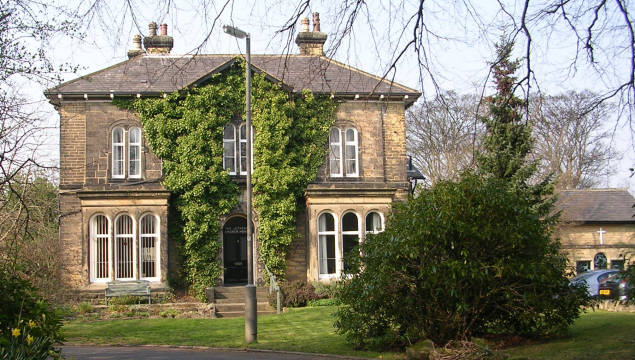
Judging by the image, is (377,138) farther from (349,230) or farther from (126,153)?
(126,153)

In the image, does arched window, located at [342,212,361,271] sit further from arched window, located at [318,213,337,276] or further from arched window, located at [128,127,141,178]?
arched window, located at [128,127,141,178]

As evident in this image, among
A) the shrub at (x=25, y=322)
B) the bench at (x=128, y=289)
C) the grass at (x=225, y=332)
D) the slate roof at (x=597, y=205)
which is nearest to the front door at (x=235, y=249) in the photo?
the bench at (x=128, y=289)

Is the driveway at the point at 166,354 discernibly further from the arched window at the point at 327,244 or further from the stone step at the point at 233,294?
the arched window at the point at 327,244

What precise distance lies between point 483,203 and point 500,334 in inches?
100.0

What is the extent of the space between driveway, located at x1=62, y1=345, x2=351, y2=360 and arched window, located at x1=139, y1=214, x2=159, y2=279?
1016 cm

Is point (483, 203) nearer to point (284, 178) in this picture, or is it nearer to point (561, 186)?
point (284, 178)

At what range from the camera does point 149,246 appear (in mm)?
25750

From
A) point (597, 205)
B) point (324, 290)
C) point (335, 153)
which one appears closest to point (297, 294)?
point (324, 290)

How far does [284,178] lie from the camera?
26.0 meters

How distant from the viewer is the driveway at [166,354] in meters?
13.2

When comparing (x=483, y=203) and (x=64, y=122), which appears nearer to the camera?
(x=483, y=203)

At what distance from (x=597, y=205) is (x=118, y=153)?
27.8 m

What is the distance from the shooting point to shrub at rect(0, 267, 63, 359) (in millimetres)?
7367

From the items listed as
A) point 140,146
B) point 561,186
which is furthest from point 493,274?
point 561,186
